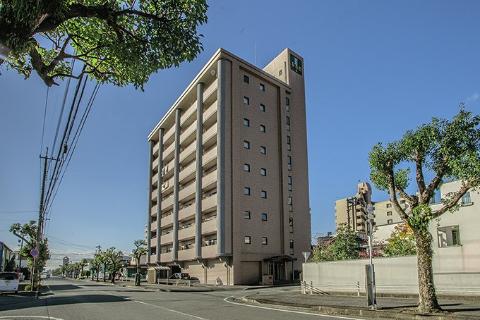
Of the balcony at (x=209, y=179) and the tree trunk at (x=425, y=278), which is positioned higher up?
the balcony at (x=209, y=179)

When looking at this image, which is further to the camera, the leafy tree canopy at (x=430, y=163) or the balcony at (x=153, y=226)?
the balcony at (x=153, y=226)

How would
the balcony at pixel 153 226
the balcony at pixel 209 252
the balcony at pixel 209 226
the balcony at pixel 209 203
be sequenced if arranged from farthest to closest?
the balcony at pixel 153 226 → the balcony at pixel 209 203 → the balcony at pixel 209 226 → the balcony at pixel 209 252

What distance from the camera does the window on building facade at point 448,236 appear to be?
2594 cm

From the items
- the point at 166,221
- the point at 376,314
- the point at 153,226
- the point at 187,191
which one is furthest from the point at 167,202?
the point at 376,314

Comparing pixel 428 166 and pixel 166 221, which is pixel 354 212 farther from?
pixel 428 166

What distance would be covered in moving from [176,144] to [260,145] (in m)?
16.2

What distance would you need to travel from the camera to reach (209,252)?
48.9 metres

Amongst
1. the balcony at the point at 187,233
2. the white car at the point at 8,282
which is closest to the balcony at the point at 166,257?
the balcony at the point at 187,233

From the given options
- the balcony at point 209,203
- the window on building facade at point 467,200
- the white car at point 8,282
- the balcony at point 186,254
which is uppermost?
the balcony at point 209,203

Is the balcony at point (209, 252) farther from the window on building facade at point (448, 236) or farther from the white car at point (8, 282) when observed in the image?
the window on building facade at point (448, 236)

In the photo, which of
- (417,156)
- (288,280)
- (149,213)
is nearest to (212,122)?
(288,280)

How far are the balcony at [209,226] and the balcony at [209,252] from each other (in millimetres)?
1780

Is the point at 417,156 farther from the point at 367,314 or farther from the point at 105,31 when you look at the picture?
the point at 105,31

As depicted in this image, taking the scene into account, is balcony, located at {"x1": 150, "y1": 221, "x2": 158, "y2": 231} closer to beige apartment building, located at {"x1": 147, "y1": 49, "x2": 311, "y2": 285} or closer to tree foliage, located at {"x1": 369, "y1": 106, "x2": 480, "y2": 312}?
beige apartment building, located at {"x1": 147, "y1": 49, "x2": 311, "y2": 285}
